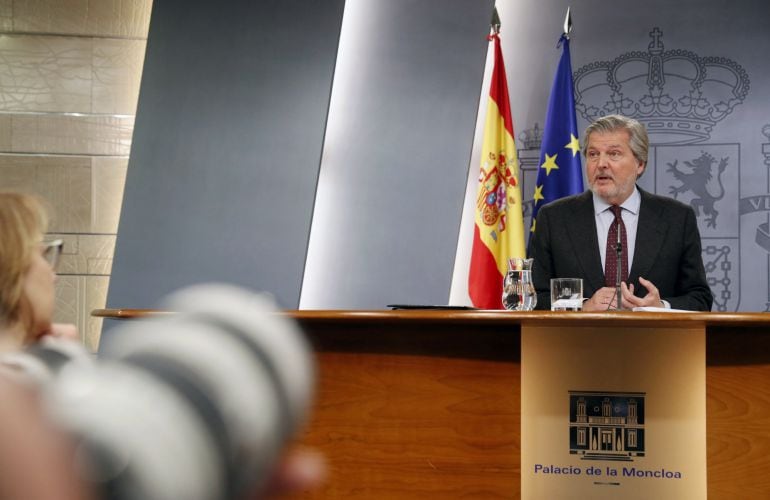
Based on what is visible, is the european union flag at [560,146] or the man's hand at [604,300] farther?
the european union flag at [560,146]

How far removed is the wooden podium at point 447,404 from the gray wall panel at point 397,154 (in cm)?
226

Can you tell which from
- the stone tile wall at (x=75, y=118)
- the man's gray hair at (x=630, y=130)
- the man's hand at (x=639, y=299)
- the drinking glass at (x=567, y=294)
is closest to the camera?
the drinking glass at (x=567, y=294)

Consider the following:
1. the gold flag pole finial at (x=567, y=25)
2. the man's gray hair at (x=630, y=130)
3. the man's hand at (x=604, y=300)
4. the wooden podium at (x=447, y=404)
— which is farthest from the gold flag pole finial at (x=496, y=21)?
the wooden podium at (x=447, y=404)

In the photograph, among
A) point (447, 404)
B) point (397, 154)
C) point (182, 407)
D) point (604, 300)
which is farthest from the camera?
point (397, 154)

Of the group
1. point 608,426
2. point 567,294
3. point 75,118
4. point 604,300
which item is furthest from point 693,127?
point 75,118

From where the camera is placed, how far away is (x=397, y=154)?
5.02 metres

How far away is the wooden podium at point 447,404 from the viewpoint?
2.44 m

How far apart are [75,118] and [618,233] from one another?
11.3ft

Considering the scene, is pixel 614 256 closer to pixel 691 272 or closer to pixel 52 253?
pixel 691 272

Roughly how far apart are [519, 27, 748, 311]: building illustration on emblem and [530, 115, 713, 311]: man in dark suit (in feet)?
4.29

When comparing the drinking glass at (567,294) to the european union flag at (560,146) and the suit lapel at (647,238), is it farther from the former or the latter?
the european union flag at (560,146)

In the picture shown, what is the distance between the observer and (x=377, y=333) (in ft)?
8.66

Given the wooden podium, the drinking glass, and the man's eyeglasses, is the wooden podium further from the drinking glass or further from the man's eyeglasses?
the man's eyeglasses

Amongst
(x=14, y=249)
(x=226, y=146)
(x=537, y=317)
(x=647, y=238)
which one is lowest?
(x=14, y=249)
